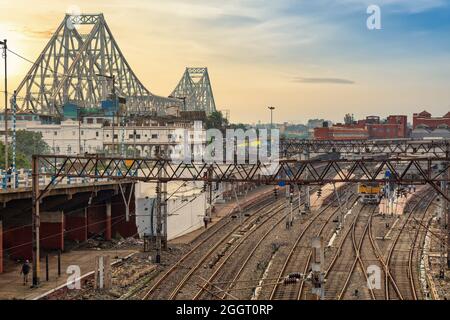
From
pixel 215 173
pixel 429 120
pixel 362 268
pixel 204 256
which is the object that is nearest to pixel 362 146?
pixel 362 268

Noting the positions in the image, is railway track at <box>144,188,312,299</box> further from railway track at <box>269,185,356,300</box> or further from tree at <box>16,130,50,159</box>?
tree at <box>16,130,50,159</box>

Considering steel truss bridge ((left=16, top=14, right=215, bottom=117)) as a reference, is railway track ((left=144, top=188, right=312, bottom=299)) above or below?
below

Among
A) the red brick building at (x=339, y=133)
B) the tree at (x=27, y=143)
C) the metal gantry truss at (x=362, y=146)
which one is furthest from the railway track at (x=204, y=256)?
the red brick building at (x=339, y=133)

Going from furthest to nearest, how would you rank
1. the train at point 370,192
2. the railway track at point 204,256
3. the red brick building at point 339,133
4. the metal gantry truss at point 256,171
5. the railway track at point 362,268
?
the red brick building at point 339,133 < the train at point 370,192 < the railway track at point 204,256 < the railway track at point 362,268 < the metal gantry truss at point 256,171

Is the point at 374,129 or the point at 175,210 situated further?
the point at 374,129

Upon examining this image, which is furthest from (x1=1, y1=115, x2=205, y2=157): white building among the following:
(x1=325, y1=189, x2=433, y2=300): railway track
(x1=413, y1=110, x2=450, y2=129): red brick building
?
(x1=413, y1=110, x2=450, y2=129): red brick building

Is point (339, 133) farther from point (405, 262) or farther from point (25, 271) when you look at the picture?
point (25, 271)

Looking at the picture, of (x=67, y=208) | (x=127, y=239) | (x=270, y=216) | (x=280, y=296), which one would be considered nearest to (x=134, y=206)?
(x=127, y=239)

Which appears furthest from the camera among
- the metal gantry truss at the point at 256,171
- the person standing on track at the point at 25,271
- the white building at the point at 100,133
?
the white building at the point at 100,133

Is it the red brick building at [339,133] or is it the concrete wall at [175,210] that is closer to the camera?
the concrete wall at [175,210]

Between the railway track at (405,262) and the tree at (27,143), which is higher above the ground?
the tree at (27,143)

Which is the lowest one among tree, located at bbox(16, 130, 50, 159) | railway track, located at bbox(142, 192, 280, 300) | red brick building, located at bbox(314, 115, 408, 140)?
railway track, located at bbox(142, 192, 280, 300)

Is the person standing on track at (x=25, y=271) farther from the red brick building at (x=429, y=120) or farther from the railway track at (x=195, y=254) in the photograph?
the red brick building at (x=429, y=120)
